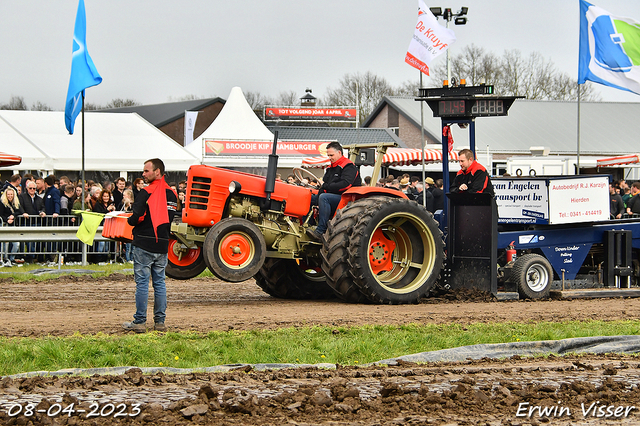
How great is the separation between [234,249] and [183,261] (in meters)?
0.93

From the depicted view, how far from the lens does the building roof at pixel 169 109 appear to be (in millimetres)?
50375

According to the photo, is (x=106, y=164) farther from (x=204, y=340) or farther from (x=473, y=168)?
(x=204, y=340)

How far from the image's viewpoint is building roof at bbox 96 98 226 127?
1983 inches

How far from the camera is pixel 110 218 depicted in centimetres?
889

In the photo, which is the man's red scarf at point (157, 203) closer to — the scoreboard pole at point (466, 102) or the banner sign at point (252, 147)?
the scoreboard pole at point (466, 102)

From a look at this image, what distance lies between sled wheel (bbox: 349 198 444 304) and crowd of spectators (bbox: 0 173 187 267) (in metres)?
6.06

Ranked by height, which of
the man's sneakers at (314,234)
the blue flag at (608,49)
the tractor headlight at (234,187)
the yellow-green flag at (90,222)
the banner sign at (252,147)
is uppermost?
the blue flag at (608,49)

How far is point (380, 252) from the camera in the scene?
35.0 ft

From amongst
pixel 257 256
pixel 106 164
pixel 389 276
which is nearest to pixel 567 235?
pixel 389 276

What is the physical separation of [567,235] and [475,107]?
8.38ft

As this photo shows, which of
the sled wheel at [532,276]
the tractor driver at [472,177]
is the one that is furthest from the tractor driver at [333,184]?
the sled wheel at [532,276]

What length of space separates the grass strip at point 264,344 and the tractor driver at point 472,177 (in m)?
2.91

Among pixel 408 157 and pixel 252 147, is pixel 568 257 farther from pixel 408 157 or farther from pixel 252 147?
pixel 252 147

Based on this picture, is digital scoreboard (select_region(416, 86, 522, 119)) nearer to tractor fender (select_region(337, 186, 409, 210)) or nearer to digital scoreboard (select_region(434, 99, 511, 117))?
digital scoreboard (select_region(434, 99, 511, 117))
